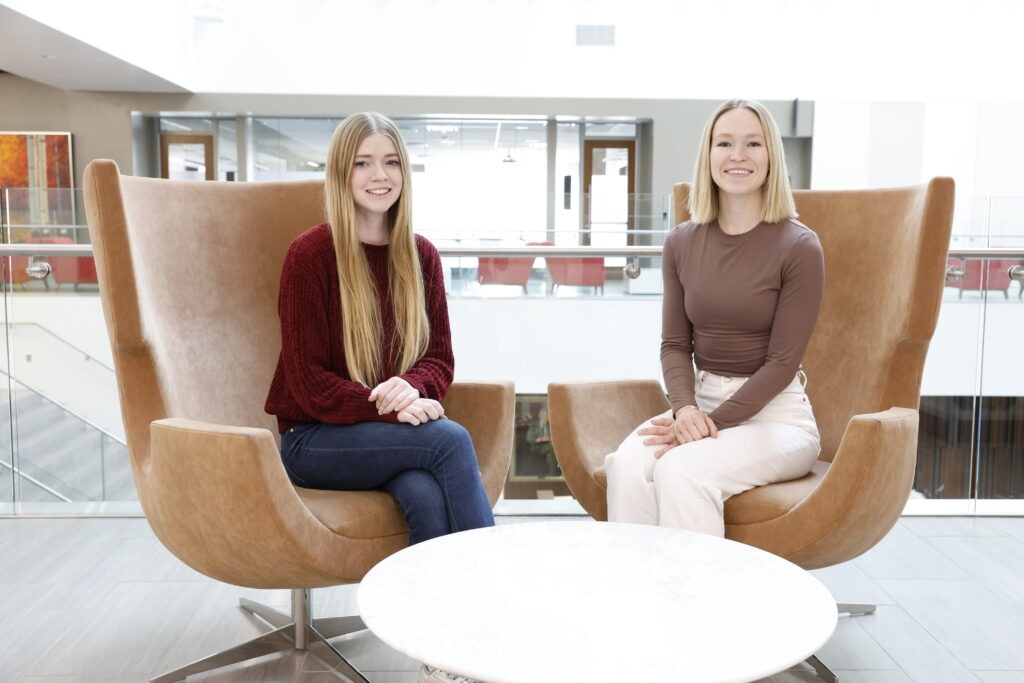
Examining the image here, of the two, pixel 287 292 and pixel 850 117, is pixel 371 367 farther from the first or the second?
pixel 850 117

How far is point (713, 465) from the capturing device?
6.48 feet

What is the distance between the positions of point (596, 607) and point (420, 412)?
80cm

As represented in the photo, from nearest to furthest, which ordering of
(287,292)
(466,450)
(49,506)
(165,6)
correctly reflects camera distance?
(466,450), (287,292), (49,506), (165,6)

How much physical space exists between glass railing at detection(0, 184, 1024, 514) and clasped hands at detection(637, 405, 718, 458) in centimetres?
103

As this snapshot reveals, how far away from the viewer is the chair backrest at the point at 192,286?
200 cm

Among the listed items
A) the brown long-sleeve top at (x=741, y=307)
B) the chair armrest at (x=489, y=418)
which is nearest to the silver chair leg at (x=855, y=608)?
the brown long-sleeve top at (x=741, y=307)

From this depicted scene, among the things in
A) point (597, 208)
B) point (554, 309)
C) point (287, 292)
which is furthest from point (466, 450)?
point (597, 208)

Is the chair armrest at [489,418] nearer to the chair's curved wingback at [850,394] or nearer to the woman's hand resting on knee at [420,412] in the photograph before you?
the chair's curved wingback at [850,394]

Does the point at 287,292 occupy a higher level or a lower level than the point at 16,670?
higher

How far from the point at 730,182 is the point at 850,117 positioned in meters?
11.0

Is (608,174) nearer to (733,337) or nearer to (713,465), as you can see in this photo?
(733,337)

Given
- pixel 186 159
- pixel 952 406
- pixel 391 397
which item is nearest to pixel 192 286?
pixel 391 397

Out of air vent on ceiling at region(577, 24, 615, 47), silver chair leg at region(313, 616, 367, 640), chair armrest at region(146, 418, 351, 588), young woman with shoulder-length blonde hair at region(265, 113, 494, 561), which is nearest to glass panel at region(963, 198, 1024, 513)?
young woman with shoulder-length blonde hair at region(265, 113, 494, 561)

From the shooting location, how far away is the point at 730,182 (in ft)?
7.12
